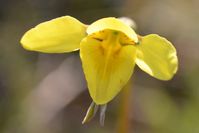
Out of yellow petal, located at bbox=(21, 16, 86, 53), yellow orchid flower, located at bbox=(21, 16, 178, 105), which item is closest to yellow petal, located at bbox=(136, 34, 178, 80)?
yellow orchid flower, located at bbox=(21, 16, 178, 105)

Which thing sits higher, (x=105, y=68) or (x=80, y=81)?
(x=105, y=68)

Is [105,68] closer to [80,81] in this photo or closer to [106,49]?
[106,49]

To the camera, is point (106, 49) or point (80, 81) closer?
point (106, 49)

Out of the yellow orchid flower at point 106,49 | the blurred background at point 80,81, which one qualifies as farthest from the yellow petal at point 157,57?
the blurred background at point 80,81

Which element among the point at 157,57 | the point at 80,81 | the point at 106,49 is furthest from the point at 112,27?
the point at 80,81

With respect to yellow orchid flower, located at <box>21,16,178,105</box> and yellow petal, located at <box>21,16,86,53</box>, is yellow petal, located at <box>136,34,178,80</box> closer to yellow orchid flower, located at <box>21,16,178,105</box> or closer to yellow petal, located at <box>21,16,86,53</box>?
yellow orchid flower, located at <box>21,16,178,105</box>

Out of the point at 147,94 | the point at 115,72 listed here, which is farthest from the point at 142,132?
the point at 115,72

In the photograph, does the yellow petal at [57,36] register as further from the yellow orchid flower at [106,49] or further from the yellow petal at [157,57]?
the yellow petal at [157,57]
